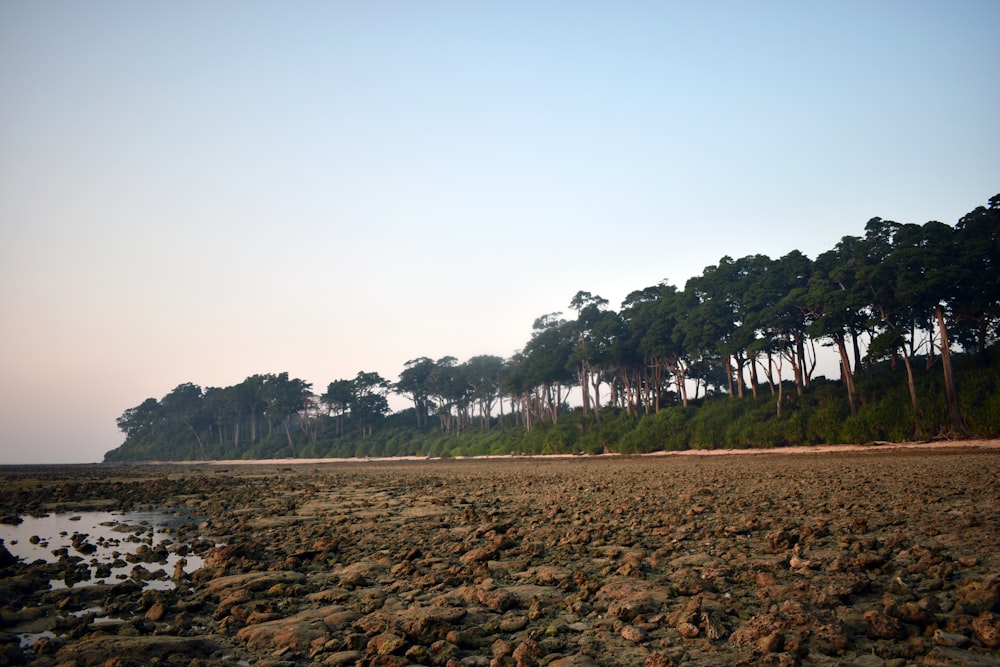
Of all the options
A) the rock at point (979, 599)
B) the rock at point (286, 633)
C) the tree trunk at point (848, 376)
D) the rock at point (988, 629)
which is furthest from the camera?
the tree trunk at point (848, 376)

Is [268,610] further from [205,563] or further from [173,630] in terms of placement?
[205,563]

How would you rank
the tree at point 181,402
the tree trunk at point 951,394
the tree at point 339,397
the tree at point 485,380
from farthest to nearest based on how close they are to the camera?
the tree at point 181,402
the tree at point 339,397
the tree at point 485,380
the tree trunk at point 951,394

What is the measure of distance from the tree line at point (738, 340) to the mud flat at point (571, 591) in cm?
2841

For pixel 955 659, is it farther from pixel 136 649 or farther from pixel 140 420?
pixel 140 420

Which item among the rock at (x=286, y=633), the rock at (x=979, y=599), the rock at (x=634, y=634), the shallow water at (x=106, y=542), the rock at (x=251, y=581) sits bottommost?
the shallow water at (x=106, y=542)

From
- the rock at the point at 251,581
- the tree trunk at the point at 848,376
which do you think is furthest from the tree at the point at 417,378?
the rock at the point at 251,581

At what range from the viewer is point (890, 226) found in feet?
153

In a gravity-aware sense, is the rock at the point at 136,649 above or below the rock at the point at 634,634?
above

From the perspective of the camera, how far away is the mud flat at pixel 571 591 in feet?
18.4

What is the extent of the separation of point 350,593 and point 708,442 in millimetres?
45917

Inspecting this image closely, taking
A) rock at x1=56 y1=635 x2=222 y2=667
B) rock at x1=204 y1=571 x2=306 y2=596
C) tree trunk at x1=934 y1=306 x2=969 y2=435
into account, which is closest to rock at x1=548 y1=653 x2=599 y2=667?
rock at x1=56 y1=635 x2=222 y2=667

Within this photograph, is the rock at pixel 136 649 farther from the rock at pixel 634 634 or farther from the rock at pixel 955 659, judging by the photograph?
the rock at pixel 955 659

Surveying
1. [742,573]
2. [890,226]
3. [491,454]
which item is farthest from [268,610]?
[491,454]

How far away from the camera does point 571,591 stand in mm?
7934
